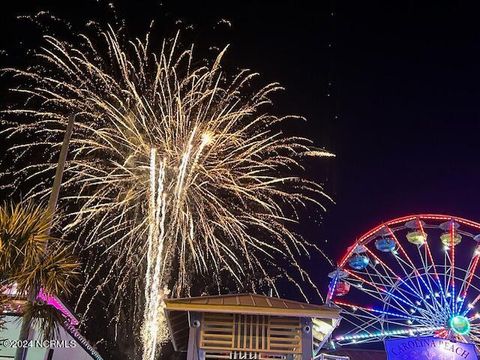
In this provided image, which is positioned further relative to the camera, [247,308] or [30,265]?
[247,308]

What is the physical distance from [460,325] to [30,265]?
68.6 feet

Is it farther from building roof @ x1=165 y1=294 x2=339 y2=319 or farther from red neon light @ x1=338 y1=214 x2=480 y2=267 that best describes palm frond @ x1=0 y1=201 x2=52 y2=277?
red neon light @ x1=338 y1=214 x2=480 y2=267

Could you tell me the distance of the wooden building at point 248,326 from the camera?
9469 millimetres

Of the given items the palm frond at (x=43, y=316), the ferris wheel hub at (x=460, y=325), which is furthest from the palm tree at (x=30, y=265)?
the ferris wheel hub at (x=460, y=325)

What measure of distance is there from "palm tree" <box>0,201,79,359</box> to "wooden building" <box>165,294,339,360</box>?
2137 millimetres

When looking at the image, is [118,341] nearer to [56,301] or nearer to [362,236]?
[362,236]

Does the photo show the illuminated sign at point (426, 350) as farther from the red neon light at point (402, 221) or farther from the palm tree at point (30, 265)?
the palm tree at point (30, 265)

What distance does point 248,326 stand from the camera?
966cm

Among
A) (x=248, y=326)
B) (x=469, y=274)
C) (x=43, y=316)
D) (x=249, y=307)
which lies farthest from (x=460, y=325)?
→ (x=43, y=316)

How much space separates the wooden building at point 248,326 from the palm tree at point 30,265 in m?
2.14

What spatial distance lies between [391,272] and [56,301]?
54.5 feet

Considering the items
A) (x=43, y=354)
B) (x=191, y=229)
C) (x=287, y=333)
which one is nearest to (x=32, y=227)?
(x=287, y=333)

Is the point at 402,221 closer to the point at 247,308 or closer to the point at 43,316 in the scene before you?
the point at 247,308

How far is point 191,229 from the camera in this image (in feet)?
61.2
